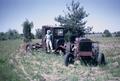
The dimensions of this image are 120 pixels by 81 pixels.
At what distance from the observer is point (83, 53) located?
42.4 ft

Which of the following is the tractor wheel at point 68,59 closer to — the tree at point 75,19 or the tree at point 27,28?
the tree at point 75,19

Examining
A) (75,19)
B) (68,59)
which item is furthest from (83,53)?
(75,19)

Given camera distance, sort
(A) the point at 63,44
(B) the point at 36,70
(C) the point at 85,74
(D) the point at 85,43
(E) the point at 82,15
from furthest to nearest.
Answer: (E) the point at 82,15, (A) the point at 63,44, (D) the point at 85,43, (B) the point at 36,70, (C) the point at 85,74

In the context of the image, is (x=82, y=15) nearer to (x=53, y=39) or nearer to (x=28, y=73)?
(x=53, y=39)

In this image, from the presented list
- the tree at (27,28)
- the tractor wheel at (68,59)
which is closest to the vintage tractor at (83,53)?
the tractor wheel at (68,59)

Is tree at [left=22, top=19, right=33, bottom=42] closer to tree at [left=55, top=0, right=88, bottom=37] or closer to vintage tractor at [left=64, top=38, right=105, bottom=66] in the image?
tree at [left=55, top=0, right=88, bottom=37]

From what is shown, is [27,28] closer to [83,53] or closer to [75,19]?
[75,19]

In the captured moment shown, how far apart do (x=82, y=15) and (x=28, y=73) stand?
13.7 metres

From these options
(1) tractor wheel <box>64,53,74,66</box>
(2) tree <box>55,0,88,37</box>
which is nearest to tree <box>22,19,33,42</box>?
(2) tree <box>55,0,88,37</box>

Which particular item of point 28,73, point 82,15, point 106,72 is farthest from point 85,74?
point 82,15

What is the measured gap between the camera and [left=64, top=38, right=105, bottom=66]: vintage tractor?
12.9 meters

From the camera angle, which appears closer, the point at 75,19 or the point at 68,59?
the point at 68,59

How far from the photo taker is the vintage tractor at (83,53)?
42.3 ft

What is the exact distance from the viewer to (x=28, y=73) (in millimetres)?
10648
